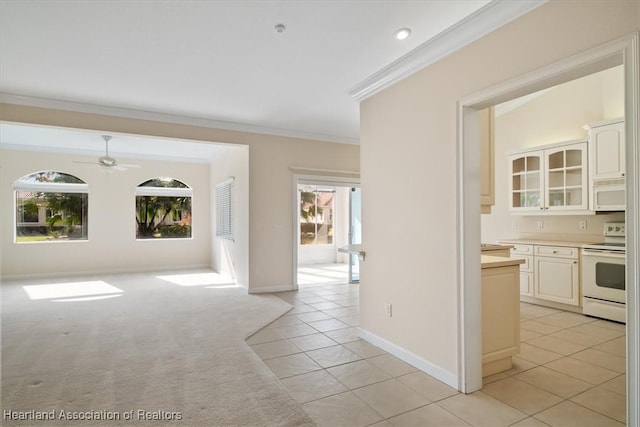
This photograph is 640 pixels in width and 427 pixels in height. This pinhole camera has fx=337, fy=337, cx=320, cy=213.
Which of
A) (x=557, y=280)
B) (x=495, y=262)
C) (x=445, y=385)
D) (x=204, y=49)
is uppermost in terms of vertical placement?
(x=204, y=49)

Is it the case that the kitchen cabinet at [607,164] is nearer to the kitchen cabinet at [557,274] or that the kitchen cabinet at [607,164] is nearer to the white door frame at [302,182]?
the kitchen cabinet at [557,274]

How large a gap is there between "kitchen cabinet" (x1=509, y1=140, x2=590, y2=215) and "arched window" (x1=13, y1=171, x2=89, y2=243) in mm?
8622

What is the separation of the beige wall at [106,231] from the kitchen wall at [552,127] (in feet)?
21.9

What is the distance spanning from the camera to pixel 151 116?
4.81 m

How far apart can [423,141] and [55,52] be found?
3.42 meters

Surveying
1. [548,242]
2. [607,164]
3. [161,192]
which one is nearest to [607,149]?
[607,164]

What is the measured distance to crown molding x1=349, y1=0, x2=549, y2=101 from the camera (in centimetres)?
211

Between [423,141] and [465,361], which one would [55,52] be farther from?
[465,361]

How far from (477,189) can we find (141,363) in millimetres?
3160

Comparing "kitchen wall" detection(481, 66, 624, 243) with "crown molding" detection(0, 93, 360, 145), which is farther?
"kitchen wall" detection(481, 66, 624, 243)

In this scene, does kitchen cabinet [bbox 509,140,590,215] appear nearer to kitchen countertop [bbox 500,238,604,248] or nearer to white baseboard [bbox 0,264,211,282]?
kitchen countertop [bbox 500,238,604,248]

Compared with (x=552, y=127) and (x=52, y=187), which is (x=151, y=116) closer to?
(x=52, y=187)

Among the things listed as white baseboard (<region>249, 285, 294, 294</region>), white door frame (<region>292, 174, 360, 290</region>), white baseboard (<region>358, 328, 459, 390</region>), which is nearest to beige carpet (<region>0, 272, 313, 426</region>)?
white baseboard (<region>249, 285, 294, 294</region>)

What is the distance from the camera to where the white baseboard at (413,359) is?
258 cm
